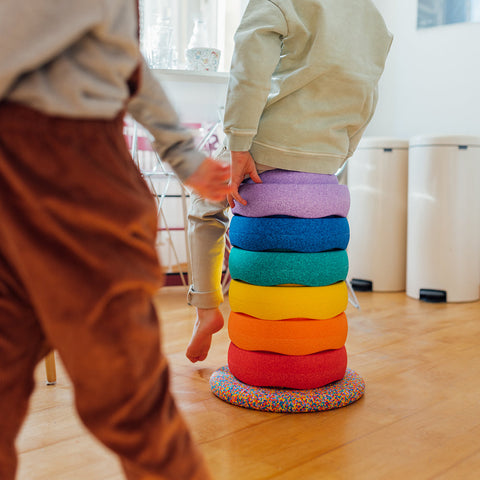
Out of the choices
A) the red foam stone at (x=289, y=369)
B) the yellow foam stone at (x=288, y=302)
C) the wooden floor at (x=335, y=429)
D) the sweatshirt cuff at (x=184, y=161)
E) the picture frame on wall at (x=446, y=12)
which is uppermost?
the picture frame on wall at (x=446, y=12)

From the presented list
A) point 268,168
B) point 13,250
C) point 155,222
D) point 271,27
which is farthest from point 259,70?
point 13,250

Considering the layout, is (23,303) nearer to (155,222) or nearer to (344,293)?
(155,222)

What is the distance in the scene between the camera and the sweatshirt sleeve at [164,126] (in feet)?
2.33

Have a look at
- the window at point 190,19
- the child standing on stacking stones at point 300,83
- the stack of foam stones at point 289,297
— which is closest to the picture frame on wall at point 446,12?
the window at point 190,19

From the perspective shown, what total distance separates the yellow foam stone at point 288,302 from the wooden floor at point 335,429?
0.21 m

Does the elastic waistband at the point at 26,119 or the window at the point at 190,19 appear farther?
the window at the point at 190,19

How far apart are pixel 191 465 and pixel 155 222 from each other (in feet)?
0.85

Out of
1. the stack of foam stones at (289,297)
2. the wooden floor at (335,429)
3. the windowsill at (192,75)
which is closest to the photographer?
the wooden floor at (335,429)

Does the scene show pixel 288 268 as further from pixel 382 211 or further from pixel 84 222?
pixel 382 211

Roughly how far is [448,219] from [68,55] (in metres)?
2.15

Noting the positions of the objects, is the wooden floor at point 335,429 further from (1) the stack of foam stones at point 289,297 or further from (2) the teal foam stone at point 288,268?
(2) the teal foam stone at point 288,268

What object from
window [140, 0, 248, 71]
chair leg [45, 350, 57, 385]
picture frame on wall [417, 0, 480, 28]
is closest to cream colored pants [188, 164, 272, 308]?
chair leg [45, 350, 57, 385]

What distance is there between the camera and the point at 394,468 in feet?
3.34

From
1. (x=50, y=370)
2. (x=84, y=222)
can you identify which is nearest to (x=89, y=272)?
(x=84, y=222)
